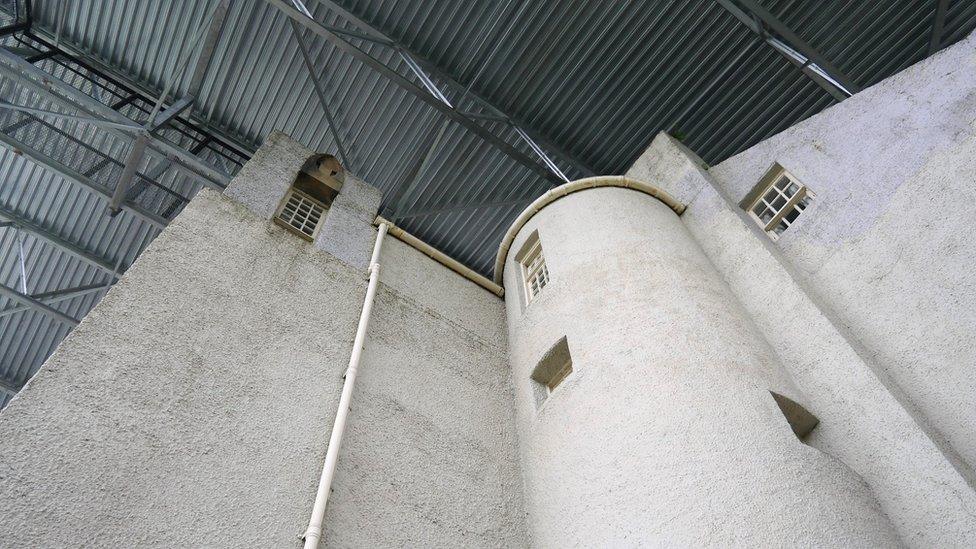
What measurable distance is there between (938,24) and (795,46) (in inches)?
108

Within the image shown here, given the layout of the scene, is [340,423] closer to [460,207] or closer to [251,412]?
[251,412]

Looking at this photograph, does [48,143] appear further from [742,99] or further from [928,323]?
[928,323]

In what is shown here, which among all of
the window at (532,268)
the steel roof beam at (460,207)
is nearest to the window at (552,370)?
the window at (532,268)

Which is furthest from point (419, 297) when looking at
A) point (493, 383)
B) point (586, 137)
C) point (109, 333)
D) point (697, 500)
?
point (586, 137)

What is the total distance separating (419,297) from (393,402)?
2.51 metres

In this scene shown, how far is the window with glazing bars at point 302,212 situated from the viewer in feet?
32.1

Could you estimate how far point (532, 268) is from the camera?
35.7 ft

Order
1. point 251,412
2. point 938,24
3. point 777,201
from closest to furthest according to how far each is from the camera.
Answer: point 251,412, point 777,201, point 938,24

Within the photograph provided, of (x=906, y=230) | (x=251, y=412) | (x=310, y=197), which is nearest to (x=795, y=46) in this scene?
(x=906, y=230)

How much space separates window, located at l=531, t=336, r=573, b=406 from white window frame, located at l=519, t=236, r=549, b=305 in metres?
1.33

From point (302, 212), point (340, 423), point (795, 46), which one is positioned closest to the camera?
point (340, 423)

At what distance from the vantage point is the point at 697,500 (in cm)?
550

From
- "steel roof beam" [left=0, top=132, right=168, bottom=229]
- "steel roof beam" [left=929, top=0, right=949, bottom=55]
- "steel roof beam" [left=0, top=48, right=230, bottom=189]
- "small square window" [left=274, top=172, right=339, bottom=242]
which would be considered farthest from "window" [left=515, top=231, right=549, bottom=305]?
"steel roof beam" [left=929, top=0, right=949, bottom=55]

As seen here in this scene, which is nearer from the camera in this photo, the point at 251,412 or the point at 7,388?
the point at 251,412
